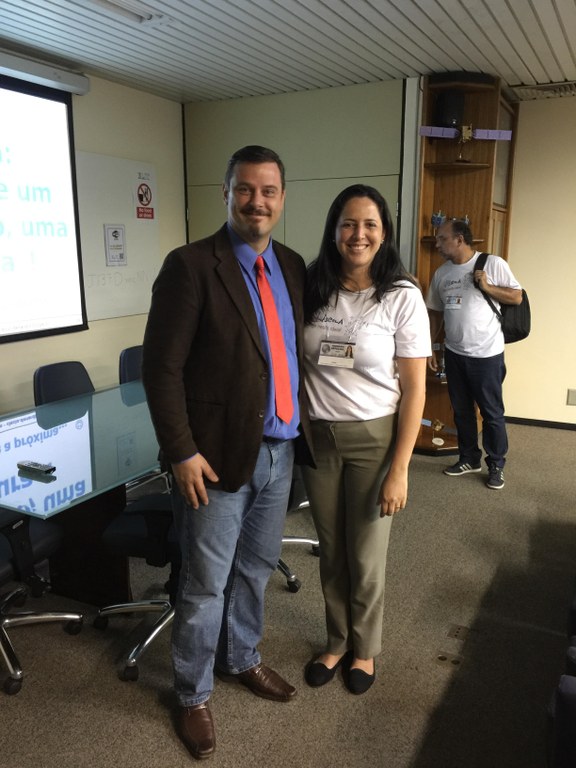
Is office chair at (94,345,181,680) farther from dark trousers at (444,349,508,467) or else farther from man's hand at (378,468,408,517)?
dark trousers at (444,349,508,467)

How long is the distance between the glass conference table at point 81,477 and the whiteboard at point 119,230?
1.84 metres

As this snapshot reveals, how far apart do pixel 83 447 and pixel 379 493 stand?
4.15 feet

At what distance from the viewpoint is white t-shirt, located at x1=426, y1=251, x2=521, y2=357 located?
13.0 feet

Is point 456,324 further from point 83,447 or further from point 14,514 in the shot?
point 14,514

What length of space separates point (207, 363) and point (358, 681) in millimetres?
1240

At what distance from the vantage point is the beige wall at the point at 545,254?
4.98 metres

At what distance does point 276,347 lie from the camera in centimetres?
175

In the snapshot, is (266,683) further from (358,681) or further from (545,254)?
(545,254)

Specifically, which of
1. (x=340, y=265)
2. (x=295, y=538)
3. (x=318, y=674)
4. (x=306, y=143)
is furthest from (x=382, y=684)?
(x=306, y=143)

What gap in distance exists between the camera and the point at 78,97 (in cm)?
433

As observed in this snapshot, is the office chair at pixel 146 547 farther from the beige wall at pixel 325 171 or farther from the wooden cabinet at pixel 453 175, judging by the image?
the wooden cabinet at pixel 453 175

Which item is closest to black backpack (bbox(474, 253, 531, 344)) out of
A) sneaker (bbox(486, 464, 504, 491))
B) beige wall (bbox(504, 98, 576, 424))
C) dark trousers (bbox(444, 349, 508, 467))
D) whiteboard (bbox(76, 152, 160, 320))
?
dark trousers (bbox(444, 349, 508, 467))

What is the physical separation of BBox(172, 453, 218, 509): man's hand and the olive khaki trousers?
1.38 feet

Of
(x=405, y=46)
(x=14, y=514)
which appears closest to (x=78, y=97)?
(x=405, y=46)
